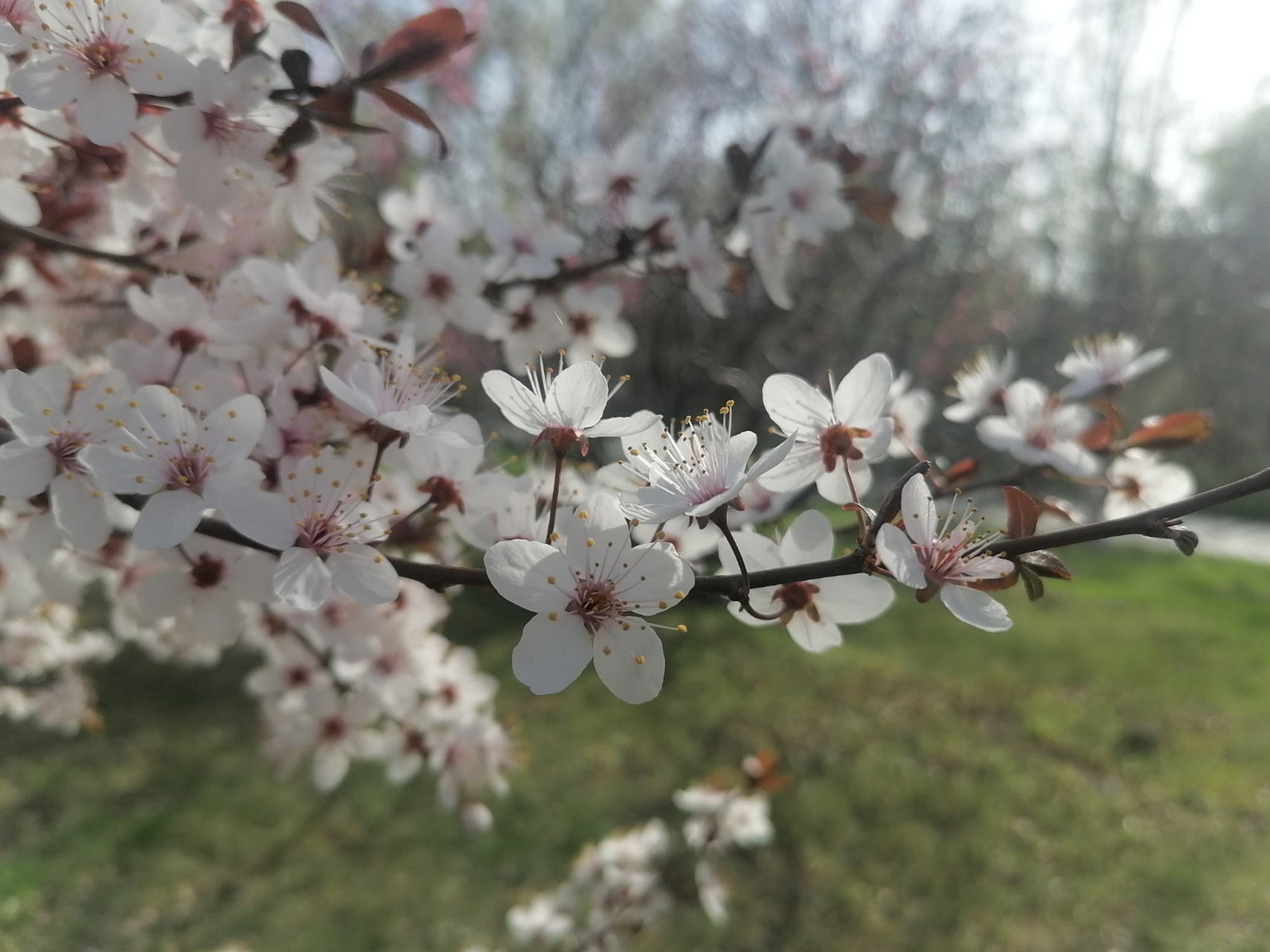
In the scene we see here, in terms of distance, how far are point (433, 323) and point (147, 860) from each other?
7.41 ft

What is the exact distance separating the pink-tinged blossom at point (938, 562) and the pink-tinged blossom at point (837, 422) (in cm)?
10

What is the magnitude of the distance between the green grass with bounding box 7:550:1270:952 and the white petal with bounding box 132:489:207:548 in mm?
1640

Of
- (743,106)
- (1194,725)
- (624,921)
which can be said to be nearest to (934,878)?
(624,921)

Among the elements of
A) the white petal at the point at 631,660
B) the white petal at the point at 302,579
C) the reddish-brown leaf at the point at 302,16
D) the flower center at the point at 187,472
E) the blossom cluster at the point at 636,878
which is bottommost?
the blossom cluster at the point at 636,878

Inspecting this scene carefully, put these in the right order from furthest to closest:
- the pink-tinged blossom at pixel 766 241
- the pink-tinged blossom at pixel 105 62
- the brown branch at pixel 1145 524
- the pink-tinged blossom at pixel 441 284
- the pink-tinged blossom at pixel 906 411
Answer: the pink-tinged blossom at pixel 766 241
the pink-tinged blossom at pixel 441 284
the pink-tinged blossom at pixel 906 411
the pink-tinged blossom at pixel 105 62
the brown branch at pixel 1145 524

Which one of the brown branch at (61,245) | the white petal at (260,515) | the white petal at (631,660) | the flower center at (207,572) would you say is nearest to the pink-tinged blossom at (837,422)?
the white petal at (631,660)

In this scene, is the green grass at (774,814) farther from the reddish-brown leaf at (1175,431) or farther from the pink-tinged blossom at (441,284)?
the reddish-brown leaf at (1175,431)

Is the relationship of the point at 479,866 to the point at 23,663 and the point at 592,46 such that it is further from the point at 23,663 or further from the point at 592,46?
the point at 592,46

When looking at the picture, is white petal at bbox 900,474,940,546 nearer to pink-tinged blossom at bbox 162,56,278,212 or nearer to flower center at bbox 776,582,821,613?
flower center at bbox 776,582,821,613

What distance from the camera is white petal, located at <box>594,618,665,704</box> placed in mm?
674

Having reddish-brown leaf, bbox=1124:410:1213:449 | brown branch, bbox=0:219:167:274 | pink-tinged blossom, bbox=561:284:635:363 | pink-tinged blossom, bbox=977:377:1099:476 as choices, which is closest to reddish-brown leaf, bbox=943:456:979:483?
pink-tinged blossom, bbox=977:377:1099:476

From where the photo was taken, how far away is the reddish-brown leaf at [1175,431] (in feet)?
3.35

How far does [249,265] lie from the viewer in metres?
0.96

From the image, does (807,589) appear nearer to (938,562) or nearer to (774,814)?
(938,562)
